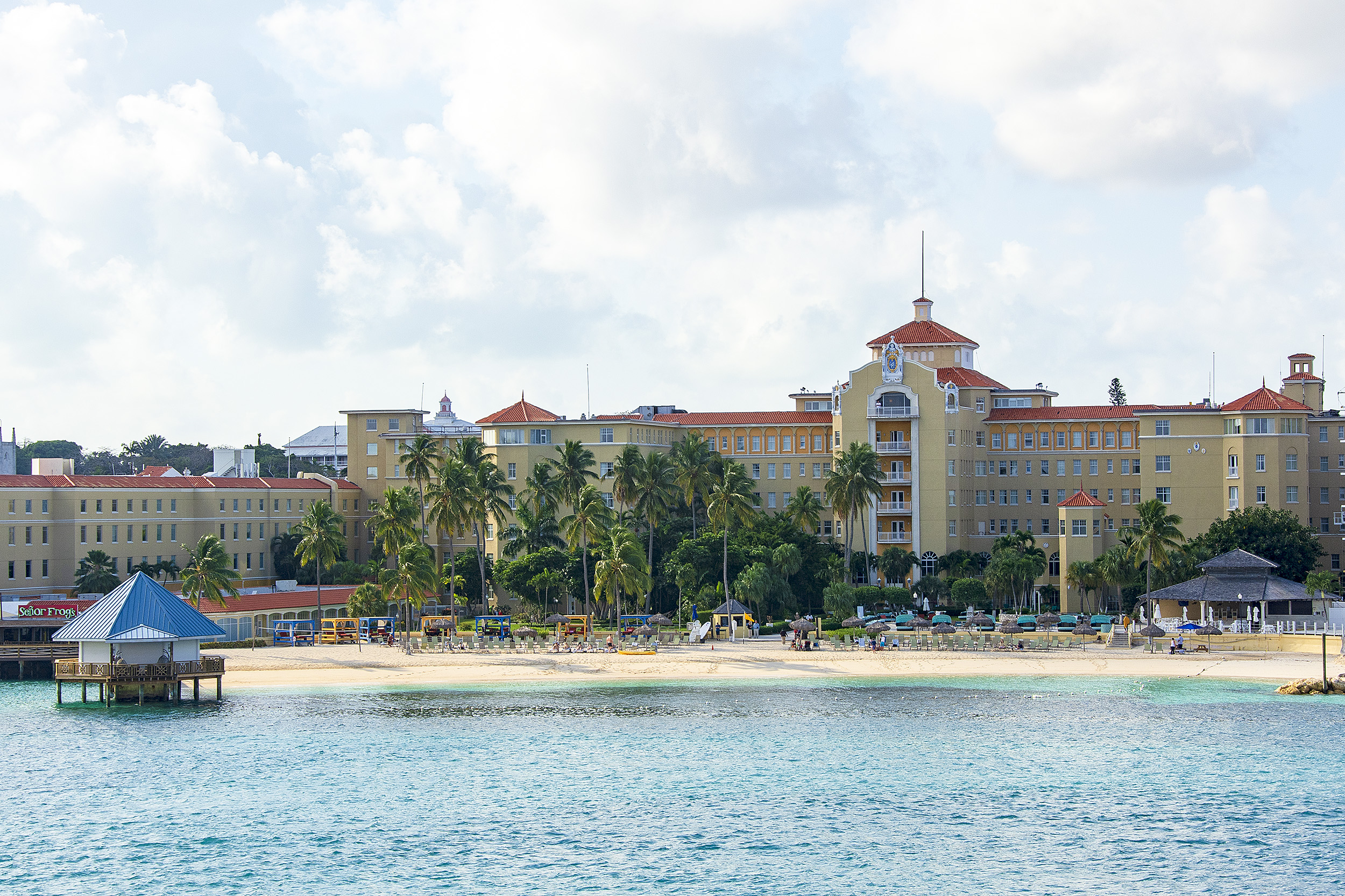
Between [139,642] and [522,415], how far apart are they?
4719 cm

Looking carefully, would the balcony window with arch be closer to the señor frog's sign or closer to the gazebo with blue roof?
the gazebo with blue roof

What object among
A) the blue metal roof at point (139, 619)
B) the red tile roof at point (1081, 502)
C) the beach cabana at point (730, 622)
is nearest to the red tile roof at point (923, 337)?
the red tile roof at point (1081, 502)

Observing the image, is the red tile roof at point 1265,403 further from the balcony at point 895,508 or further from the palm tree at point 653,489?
the palm tree at point 653,489

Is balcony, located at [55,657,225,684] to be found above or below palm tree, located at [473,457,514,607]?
below

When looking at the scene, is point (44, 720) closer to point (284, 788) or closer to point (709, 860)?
point (284, 788)

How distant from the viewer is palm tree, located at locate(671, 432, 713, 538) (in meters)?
101

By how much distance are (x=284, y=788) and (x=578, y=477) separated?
47.4m

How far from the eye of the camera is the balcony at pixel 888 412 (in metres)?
107

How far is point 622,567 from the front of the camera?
282 ft

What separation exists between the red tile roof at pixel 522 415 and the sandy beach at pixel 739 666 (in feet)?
106

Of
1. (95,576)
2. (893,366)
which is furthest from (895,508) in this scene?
(95,576)

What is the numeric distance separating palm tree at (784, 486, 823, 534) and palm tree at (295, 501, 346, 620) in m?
31.4

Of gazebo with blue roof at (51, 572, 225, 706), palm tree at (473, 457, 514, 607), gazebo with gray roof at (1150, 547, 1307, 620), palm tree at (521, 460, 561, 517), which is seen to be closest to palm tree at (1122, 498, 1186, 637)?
gazebo with gray roof at (1150, 547, 1307, 620)

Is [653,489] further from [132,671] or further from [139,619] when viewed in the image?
[132,671]
